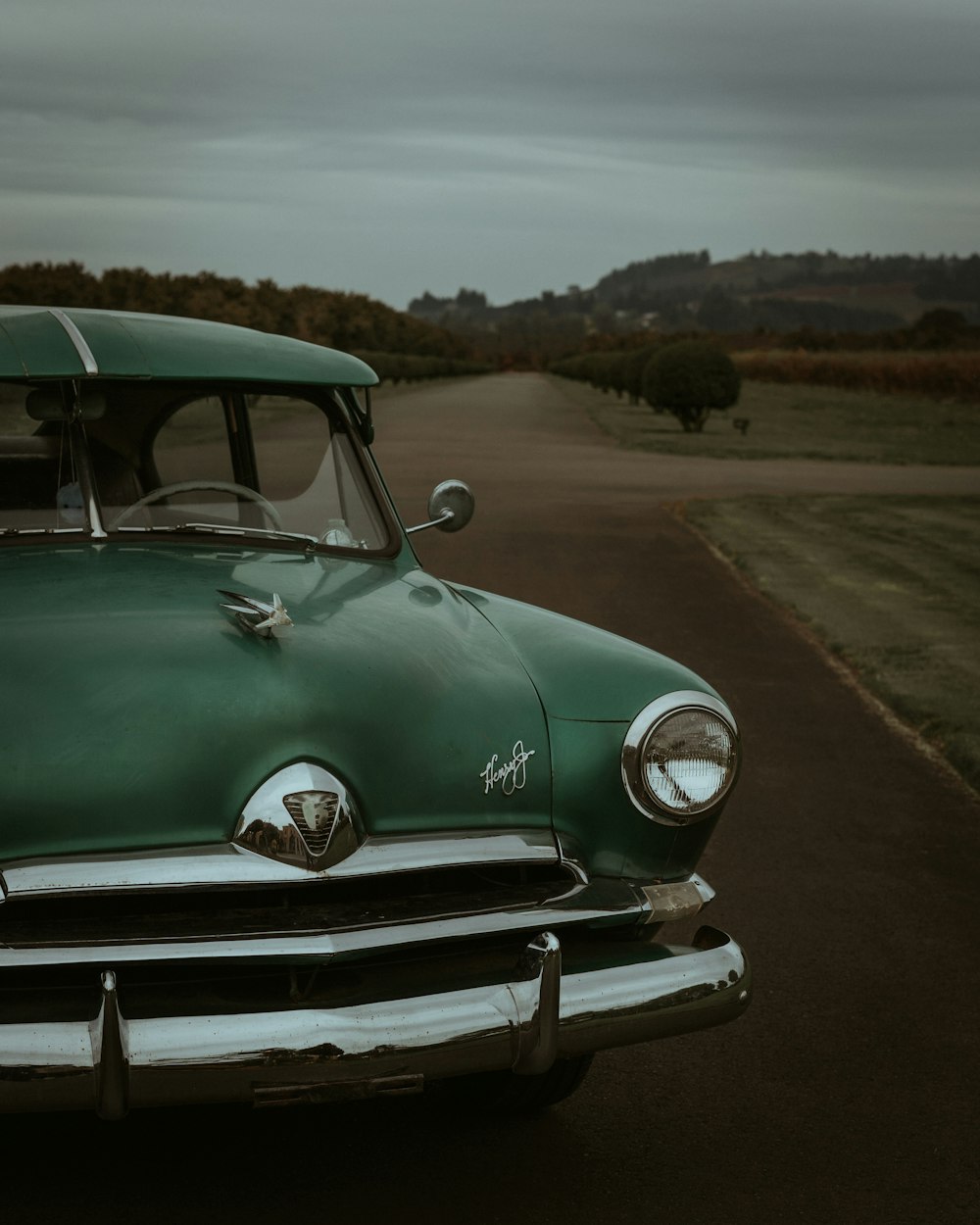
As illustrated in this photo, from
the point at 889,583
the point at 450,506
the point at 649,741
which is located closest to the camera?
the point at 649,741

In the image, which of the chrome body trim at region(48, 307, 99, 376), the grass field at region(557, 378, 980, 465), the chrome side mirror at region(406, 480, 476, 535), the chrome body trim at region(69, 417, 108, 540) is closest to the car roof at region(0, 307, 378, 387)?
the chrome body trim at region(48, 307, 99, 376)

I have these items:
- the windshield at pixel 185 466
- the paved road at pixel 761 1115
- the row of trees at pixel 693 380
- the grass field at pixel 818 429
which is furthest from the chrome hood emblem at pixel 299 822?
the row of trees at pixel 693 380

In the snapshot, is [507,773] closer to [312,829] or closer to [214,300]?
[312,829]

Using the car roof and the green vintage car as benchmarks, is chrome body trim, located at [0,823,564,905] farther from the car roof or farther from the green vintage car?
the car roof

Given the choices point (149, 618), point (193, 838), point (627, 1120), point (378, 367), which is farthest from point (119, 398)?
point (378, 367)

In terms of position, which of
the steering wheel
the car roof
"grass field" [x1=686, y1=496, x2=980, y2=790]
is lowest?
"grass field" [x1=686, y1=496, x2=980, y2=790]

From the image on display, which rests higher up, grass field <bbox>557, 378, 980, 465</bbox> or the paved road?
the paved road

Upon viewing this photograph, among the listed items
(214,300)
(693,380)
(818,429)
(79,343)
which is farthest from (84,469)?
(214,300)

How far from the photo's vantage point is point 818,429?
124 ft

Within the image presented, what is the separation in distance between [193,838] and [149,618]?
57cm

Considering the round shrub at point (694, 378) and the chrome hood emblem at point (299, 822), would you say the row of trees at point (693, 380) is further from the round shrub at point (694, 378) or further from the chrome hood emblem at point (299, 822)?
the chrome hood emblem at point (299, 822)

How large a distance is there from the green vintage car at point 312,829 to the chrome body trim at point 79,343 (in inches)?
0.4

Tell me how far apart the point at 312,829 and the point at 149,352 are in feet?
5.40

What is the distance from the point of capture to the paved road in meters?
3.04
